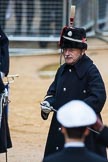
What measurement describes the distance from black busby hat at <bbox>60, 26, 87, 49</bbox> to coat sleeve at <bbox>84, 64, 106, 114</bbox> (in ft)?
0.86

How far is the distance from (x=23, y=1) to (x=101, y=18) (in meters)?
2.55

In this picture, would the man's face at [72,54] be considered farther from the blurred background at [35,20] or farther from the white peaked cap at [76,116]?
the blurred background at [35,20]

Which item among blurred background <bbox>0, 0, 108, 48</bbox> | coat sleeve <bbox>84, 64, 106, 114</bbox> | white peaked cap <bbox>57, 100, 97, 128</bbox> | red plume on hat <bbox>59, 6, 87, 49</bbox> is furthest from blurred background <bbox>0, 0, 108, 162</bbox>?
white peaked cap <bbox>57, 100, 97, 128</bbox>

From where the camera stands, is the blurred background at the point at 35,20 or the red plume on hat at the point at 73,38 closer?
the red plume on hat at the point at 73,38

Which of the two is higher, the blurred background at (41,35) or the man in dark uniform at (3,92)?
the man in dark uniform at (3,92)

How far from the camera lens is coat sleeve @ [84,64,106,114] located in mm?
6066

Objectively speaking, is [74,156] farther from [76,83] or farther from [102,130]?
[76,83]

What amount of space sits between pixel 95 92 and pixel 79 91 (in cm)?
20

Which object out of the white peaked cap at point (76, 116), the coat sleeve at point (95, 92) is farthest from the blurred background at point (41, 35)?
the white peaked cap at point (76, 116)

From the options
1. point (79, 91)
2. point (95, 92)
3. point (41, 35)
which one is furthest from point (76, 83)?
point (41, 35)

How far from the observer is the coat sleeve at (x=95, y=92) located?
607 cm

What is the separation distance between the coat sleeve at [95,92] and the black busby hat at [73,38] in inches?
10.3

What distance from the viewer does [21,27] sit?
18047 mm

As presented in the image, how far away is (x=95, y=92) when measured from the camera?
6.09 metres
